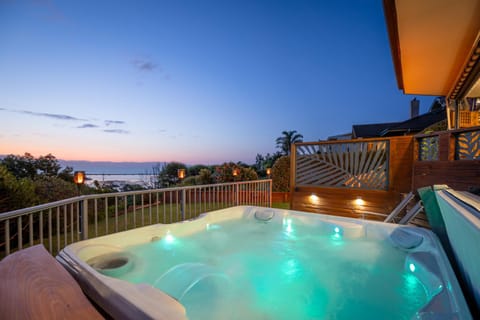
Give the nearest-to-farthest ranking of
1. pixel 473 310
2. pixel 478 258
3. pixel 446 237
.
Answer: pixel 478 258
pixel 473 310
pixel 446 237

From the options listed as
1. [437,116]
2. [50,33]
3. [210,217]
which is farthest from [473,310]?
[437,116]

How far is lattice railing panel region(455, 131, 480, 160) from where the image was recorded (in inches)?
106

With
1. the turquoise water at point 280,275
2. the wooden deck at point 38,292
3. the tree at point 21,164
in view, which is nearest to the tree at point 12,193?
the turquoise water at point 280,275

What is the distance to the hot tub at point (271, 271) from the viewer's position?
1.26m

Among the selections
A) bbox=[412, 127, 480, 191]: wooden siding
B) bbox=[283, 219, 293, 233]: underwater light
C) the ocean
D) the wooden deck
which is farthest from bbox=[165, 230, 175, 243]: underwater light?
bbox=[412, 127, 480, 191]: wooden siding

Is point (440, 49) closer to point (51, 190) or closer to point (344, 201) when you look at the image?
point (344, 201)

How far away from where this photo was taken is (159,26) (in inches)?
224

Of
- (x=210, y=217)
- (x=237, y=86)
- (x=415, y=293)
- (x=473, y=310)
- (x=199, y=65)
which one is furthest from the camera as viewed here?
(x=237, y=86)

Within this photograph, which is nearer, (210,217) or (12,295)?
(12,295)

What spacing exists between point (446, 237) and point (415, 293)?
690mm

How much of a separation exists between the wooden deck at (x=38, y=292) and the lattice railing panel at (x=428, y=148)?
463 cm

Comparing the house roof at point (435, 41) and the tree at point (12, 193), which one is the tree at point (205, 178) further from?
the house roof at point (435, 41)

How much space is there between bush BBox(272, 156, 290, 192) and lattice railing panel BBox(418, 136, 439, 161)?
460 cm

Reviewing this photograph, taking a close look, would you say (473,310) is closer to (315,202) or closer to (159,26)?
(315,202)
